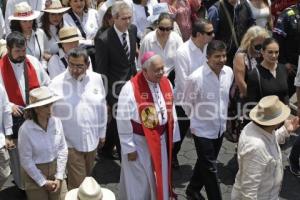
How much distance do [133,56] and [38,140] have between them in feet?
7.19

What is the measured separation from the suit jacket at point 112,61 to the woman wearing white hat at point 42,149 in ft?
5.15

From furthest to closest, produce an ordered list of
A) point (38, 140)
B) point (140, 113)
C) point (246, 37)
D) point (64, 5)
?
point (64, 5) < point (246, 37) < point (140, 113) < point (38, 140)

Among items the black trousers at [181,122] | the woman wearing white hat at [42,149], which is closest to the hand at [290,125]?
the black trousers at [181,122]

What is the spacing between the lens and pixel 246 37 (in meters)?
6.53

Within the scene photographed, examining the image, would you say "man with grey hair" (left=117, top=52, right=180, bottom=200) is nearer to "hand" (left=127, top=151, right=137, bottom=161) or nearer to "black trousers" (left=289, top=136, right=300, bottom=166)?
"hand" (left=127, top=151, right=137, bottom=161)

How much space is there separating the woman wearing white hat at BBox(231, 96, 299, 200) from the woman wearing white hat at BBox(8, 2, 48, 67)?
3047 millimetres

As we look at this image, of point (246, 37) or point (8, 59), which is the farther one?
point (246, 37)

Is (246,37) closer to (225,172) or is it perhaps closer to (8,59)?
(225,172)

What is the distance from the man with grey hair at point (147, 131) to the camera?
5.45m

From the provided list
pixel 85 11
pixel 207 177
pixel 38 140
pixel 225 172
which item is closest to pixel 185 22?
pixel 85 11

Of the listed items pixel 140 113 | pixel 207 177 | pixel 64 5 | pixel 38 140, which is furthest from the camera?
pixel 64 5

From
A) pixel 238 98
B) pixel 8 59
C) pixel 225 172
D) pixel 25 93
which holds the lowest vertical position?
pixel 225 172

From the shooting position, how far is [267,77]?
602cm

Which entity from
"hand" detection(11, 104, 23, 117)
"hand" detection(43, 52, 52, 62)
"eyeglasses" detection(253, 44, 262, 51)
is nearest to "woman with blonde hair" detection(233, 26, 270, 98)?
"eyeglasses" detection(253, 44, 262, 51)
